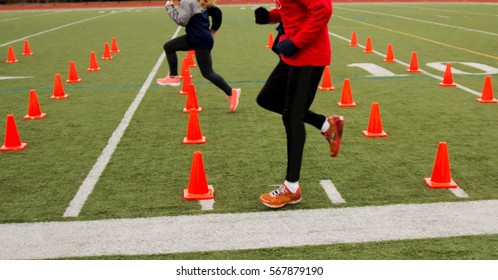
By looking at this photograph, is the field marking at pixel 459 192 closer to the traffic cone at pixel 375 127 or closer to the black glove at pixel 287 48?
the black glove at pixel 287 48

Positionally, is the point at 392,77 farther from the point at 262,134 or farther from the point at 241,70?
the point at 262,134

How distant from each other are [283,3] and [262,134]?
2954 millimetres

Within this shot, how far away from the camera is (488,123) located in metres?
8.10

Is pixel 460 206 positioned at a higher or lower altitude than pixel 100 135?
higher

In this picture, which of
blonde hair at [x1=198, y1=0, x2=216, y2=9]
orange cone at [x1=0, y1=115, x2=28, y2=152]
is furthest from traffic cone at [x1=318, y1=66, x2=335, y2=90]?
orange cone at [x1=0, y1=115, x2=28, y2=152]

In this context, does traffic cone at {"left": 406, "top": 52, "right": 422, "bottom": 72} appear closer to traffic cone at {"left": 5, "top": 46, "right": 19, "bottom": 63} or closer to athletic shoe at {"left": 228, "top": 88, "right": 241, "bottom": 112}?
athletic shoe at {"left": 228, "top": 88, "right": 241, "bottom": 112}

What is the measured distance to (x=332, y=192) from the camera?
5.49 m

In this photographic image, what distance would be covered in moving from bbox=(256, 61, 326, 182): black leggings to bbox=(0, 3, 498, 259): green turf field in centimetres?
42

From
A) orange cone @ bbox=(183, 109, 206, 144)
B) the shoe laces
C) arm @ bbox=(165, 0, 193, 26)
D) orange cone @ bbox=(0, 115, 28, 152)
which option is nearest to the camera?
the shoe laces

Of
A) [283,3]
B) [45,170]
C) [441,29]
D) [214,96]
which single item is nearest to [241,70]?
[214,96]

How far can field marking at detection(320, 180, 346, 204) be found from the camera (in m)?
5.27

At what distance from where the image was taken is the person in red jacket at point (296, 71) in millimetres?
4855

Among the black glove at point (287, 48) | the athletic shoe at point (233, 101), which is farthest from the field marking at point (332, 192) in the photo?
the athletic shoe at point (233, 101)

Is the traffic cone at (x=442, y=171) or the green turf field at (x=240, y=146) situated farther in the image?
the traffic cone at (x=442, y=171)
